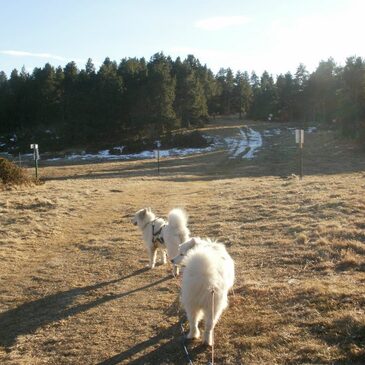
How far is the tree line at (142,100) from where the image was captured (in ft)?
189

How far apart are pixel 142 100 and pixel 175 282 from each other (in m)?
51.4

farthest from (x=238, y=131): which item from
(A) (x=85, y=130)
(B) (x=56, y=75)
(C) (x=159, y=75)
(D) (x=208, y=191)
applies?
(D) (x=208, y=191)

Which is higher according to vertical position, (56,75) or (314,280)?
(56,75)

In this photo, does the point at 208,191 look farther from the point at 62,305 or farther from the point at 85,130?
the point at 85,130

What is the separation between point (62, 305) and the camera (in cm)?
859

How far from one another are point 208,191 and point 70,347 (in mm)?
17262

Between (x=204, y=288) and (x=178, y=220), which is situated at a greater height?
(x=178, y=220)

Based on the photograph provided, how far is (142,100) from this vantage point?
58.9m

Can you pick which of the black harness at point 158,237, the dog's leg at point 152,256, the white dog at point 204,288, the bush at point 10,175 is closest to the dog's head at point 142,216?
the black harness at point 158,237

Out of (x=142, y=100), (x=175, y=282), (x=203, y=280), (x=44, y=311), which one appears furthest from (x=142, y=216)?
(x=142, y=100)

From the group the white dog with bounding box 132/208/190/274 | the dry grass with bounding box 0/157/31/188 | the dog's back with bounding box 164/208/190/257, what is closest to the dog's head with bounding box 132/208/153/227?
the white dog with bounding box 132/208/190/274

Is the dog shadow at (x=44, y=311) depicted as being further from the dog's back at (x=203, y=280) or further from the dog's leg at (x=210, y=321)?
the dog's leg at (x=210, y=321)

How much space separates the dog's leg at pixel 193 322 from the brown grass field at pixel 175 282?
0.19m

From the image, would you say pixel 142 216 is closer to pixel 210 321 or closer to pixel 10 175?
pixel 210 321
